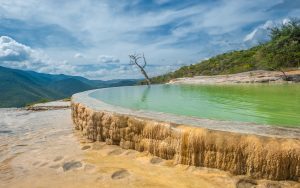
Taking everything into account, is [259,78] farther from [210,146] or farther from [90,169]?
[90,169]

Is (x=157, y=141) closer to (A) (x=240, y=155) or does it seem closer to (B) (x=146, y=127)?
(B) (x=146, y=127)

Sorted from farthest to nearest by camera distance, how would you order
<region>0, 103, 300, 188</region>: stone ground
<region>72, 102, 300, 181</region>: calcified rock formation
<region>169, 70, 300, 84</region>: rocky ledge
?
<region>169, 70, 300, 84</region>: rocky ledge, <region>0, 103, 300, 188</region>: stone ground, <region>72, 102, 300, 181</region>: calcified rock formation

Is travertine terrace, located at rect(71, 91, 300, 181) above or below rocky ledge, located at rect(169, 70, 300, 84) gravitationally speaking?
below

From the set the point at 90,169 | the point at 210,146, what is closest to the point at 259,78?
the point at 210,146

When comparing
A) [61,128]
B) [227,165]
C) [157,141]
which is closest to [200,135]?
[227,165]

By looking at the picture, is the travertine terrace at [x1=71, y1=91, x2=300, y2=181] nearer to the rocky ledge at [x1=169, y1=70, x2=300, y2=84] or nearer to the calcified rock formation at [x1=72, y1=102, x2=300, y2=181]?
the calcified rock formation at [x1=72, y1=102, x2=300, y2=181]

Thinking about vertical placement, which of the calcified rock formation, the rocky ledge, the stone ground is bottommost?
the stone ground

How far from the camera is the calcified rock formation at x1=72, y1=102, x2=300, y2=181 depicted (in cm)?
430

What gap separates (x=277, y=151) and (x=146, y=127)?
242 centimetres

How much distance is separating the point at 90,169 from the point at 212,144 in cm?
216

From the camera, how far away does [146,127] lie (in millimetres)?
5934

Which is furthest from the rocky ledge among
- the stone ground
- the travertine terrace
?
the travertine terrace

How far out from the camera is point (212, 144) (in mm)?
4848

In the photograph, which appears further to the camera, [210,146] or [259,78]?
[259,78]
